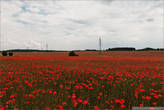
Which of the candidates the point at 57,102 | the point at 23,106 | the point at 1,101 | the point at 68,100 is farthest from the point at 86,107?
the point at 1,101

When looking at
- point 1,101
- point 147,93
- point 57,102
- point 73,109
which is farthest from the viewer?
point 147,93

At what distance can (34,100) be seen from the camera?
2934mm

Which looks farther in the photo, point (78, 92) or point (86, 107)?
point (78, 92)

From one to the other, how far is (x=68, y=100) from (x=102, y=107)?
90cm

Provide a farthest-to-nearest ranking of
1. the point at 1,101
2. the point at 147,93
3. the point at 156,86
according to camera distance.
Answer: the point at 156,86
the point at 147,93
the point at 1,101

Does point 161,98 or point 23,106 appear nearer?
point 23,106

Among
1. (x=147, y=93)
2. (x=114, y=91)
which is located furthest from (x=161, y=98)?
(x=114, y=91)

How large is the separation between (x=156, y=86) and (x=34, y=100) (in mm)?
4150

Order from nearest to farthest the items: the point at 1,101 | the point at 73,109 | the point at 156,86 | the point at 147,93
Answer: the point at 73,109 → the point at 1,101 → the point at 147,93 → the point at 156,86

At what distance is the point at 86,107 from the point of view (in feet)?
8.97

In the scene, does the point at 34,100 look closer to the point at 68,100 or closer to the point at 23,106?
the point at 23,106

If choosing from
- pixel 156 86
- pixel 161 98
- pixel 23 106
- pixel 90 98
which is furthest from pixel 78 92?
A: pixel 156 86

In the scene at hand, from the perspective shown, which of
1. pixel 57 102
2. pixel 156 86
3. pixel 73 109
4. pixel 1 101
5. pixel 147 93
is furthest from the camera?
pixel 156 86

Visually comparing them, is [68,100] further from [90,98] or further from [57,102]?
[90,98]
